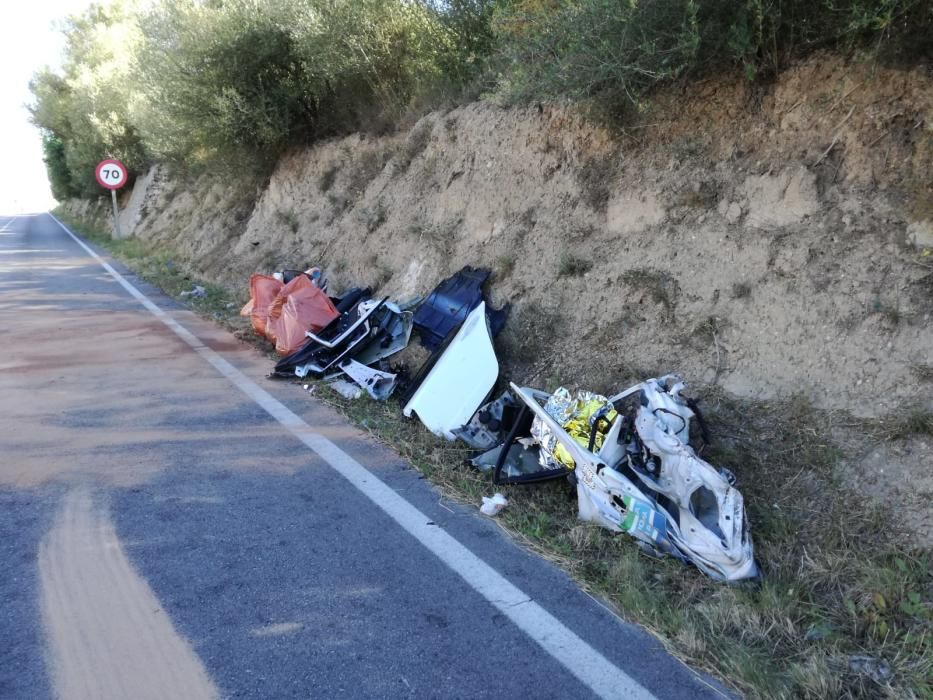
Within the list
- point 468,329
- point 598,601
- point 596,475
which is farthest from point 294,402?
point 598,601

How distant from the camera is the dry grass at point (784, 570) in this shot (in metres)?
2.73

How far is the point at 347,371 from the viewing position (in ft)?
21.6

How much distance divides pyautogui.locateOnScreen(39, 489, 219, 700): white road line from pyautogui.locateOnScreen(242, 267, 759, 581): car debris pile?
1861 millimetres

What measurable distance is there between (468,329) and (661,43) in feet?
9.19

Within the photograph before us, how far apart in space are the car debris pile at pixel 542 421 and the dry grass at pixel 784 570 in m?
0.15

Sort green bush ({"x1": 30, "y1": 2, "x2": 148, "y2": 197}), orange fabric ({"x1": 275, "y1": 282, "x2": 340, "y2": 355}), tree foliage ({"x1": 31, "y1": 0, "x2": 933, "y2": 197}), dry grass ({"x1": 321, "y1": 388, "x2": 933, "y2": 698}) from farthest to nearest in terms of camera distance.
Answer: green bush ({"x1": 30, "y1": 2, "x2": 148, "y2": 197}) → orange fabric ({"x1": 275, "y1": 282, "x2": 340, "y2": 355}) → tree foliage ({"x1": 31, "y1": 0, "x2": 933, "y2": 197}) → dry grass ({"x1": 321, "y1": 388, "x2": 933, "y2": 698})

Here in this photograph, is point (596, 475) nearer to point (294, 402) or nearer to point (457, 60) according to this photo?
point (294, 402)

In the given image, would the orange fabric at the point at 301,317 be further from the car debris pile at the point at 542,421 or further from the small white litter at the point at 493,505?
the small white litter at the point at 493,505

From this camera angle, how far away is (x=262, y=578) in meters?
3.29

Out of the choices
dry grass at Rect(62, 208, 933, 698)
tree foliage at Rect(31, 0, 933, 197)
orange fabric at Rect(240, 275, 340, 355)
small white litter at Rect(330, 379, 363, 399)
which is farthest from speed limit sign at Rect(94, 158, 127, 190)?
dry grass at Rect(62, 208, 933, 698)

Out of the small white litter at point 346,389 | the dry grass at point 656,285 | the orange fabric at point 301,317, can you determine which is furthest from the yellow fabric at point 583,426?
the orange fabric at point 301,317

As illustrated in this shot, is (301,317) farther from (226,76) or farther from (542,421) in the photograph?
(226,76)

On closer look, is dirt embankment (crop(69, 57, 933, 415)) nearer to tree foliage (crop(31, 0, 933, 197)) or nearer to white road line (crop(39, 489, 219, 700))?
tree foliage (crop(31, 0, 933, 197))

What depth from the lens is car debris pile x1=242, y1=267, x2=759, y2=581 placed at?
139 inches
